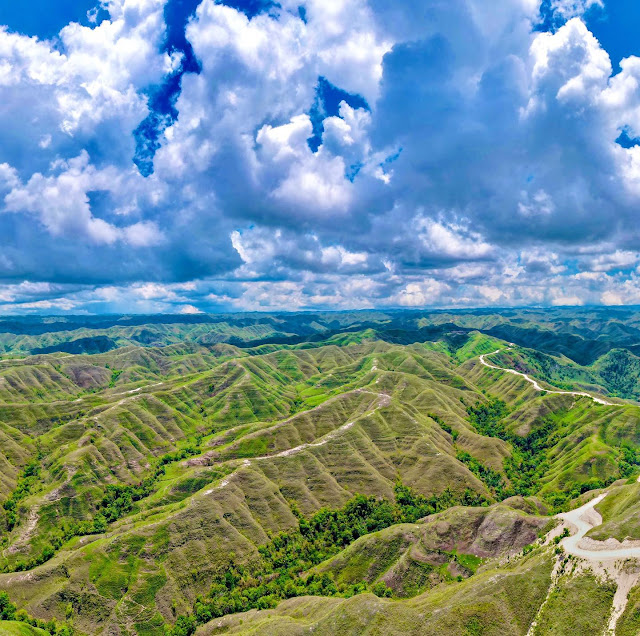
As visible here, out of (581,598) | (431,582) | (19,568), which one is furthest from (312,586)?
(19,568)

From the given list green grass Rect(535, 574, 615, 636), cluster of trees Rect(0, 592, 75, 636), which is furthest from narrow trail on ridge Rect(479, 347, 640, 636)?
cluster of trees Rect(0, 592, 75, 636)

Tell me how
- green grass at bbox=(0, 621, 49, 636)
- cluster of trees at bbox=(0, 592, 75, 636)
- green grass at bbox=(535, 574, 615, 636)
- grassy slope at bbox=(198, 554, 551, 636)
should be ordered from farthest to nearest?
cluster of trees at bbox=(0, 592, 75, 636)
green grass at bbox=(0, 621, 49, 636)
grassy slope at bbox=(198, 554, 551, 636)
green grass at bbox=(535, 574, 615, 636)

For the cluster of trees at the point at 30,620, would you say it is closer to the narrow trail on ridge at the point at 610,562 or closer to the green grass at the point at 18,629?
the green grass at the point at 18,629

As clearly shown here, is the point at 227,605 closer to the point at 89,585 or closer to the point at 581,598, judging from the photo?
the point at 89,585

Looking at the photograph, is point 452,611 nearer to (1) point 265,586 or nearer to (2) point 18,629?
(1) point 265,586

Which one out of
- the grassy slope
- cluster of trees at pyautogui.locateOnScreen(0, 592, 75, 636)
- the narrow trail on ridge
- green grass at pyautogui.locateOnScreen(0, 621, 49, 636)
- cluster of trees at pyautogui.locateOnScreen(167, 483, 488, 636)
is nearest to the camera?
the narrow trail on ridge

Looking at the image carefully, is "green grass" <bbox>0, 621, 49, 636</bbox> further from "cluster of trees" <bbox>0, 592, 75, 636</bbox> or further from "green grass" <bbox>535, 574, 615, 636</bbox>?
"green grass" <bbox>535, 574, 615, 636</bbox>

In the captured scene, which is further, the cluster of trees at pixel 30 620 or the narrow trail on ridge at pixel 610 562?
the cluster of trees at pixel 30 620

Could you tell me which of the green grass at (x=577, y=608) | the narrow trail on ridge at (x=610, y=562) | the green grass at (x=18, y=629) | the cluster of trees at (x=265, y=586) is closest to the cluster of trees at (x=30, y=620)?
the green grass at (x=18, y=629)

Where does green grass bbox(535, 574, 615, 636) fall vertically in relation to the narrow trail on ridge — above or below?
below

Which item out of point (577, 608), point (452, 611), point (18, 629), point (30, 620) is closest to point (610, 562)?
point (577, 608)
